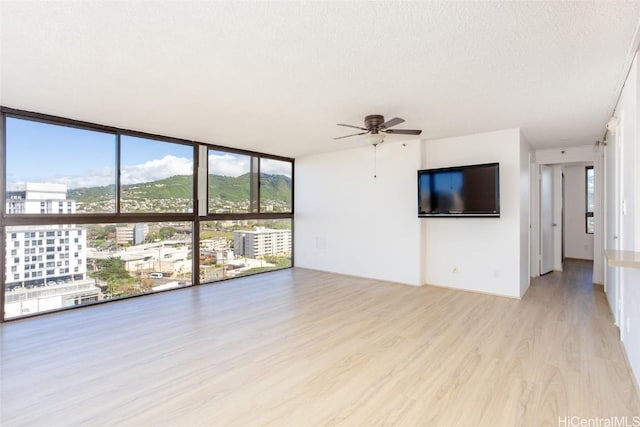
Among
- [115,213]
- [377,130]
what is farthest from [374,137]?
[115,213]

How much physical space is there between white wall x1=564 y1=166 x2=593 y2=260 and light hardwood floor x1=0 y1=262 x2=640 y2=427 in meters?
4.47

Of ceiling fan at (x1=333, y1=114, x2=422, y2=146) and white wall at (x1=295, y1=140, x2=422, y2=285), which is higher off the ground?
ceiling fan at (x1=333, y1=114, x2=422, y2=146)

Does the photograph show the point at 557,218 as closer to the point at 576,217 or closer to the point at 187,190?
the point at 576,217

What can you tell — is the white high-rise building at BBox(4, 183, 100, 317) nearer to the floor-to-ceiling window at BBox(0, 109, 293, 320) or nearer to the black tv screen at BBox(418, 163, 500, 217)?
the floor-to-ceiling window at BBox(0, 109, 293, 320)

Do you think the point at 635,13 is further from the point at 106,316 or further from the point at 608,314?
the point at 106,316

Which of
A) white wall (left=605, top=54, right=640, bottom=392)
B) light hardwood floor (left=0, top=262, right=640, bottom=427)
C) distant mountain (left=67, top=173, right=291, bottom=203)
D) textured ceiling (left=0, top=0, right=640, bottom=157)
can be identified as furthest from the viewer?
distant mountain (left=67, top=173, right=291, bottom=203)

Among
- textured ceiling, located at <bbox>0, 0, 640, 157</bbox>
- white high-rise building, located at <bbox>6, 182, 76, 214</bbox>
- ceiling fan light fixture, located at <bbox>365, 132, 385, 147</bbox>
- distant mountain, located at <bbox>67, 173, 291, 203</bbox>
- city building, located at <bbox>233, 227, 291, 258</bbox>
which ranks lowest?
city building, located at <bbox>233, 227, 291, 258</bbox>

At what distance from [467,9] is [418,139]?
11.5 feet

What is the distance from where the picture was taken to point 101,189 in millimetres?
4477

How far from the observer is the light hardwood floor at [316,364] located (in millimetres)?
2051

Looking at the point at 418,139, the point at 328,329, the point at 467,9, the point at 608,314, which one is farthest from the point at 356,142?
the point at 608,314

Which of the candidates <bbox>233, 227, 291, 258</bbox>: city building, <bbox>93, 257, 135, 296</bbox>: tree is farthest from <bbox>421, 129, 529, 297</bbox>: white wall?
<bbox>93, 257, 135, 296</bbox>: tree

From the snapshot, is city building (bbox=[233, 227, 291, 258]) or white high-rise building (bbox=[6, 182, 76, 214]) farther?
city building (bbox=[233, 227, 291, 258])

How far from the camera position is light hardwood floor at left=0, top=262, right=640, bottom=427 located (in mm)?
2051
